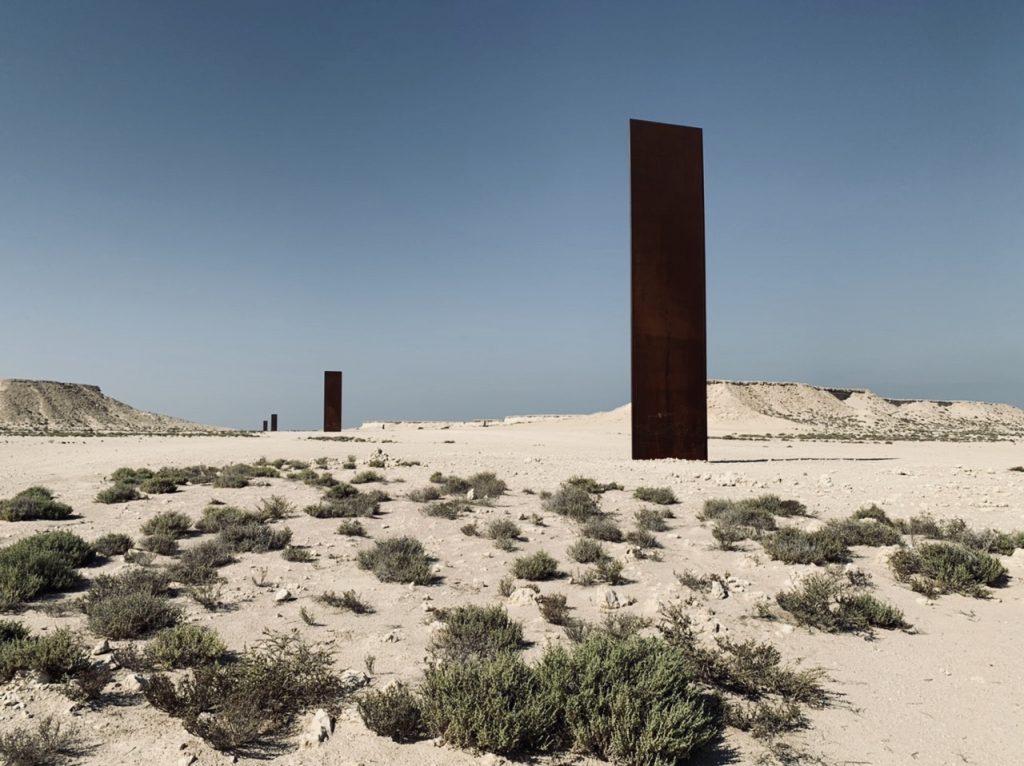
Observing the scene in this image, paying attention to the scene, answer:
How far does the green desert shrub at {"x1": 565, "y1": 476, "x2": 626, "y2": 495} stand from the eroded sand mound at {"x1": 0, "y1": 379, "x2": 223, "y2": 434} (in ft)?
185

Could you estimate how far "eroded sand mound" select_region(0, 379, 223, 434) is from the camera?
194ft

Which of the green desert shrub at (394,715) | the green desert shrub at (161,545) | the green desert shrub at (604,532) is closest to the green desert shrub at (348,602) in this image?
the green desert shrub at (394,715)

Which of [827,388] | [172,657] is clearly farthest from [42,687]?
[827,388]

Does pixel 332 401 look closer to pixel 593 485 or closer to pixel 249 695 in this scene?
pixel 593 485

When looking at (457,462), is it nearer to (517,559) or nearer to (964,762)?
(517,559)

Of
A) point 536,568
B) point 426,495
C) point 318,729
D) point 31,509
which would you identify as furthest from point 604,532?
point 31,509

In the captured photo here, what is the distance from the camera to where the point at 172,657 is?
4301 millimetres

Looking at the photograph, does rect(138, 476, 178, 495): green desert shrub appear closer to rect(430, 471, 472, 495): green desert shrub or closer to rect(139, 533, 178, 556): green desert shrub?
rect(139, 533, 178, 556): green desert shrub

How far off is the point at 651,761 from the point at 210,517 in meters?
7.67

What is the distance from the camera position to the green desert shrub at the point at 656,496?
1054cm

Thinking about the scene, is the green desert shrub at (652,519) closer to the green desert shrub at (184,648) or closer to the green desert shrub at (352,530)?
the green desert shrub at (352,530)

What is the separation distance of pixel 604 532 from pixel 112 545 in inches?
254

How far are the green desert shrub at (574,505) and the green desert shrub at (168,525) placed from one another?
5604 mm

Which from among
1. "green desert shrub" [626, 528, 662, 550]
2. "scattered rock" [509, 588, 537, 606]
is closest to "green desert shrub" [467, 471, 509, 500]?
"green desert shrub" [626, 528, 662, 550]
